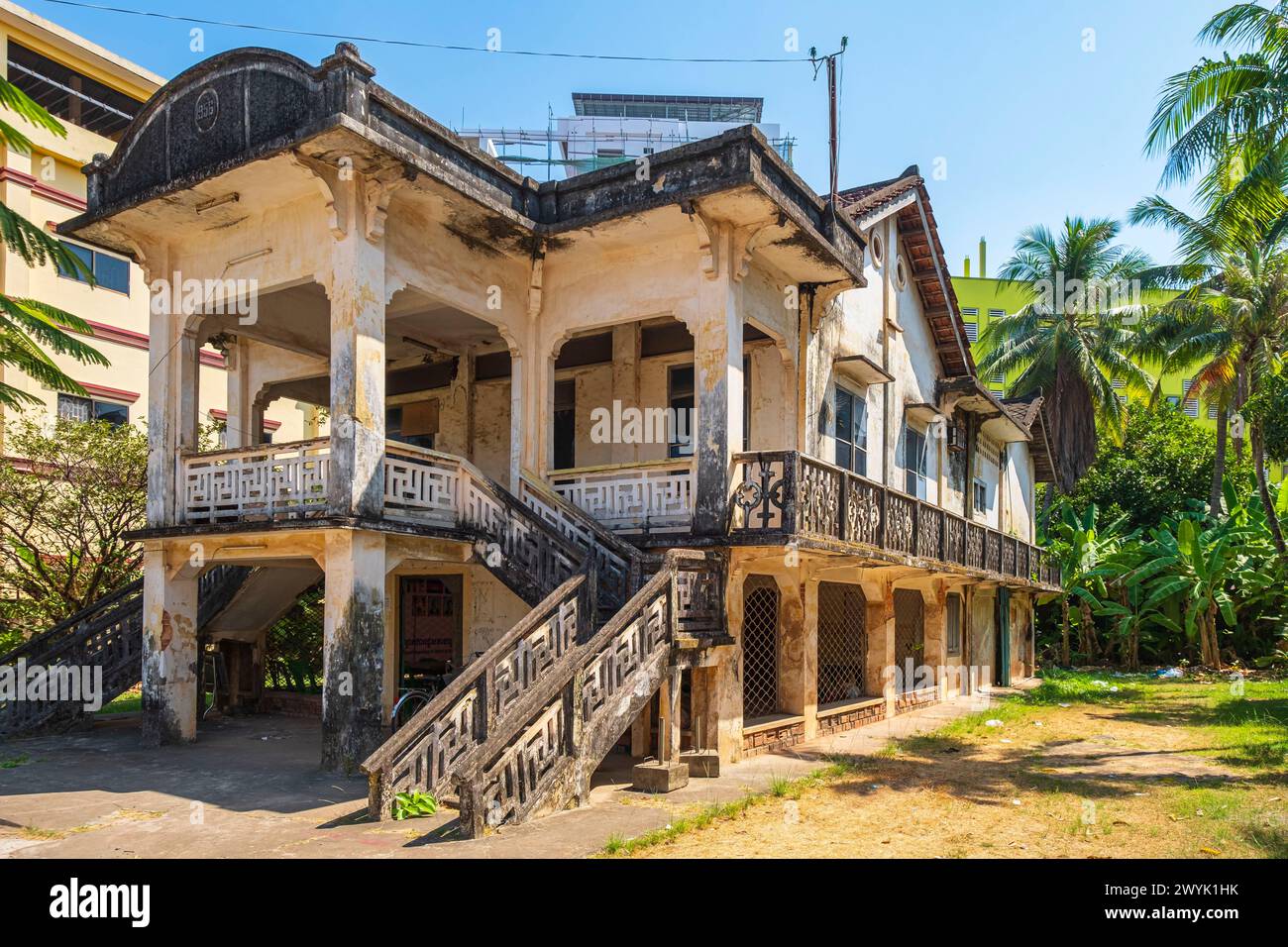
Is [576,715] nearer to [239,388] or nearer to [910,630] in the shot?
[239,388]

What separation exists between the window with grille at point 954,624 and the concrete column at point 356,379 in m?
14.6

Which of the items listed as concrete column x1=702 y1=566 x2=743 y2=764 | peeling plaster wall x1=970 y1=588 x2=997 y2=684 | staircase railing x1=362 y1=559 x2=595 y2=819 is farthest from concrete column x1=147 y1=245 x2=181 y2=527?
peeling plaster wall x1=970 y1=588 x2=997 y2=684

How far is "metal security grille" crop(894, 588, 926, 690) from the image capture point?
19375 millimetres

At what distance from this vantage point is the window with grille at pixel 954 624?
21.7m

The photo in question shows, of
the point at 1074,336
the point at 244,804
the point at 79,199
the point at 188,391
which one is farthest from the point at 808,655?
the point at 1074,336

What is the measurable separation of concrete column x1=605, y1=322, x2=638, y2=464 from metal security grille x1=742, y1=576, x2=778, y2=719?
8.93ft

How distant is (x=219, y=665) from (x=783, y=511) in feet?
33.8

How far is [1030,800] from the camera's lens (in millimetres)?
10148

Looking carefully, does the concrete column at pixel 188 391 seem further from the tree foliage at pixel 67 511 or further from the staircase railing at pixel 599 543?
the tree foliage at pixel 67 511

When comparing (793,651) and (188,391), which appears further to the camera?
(793,651)

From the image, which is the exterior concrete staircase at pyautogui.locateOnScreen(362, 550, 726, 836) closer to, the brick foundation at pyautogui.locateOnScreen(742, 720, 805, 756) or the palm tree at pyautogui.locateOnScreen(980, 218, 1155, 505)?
the brick foundation at pyautogui.locateOnScreen(742, 720, 805, 756)

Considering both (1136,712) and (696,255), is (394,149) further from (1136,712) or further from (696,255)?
(1136,712)

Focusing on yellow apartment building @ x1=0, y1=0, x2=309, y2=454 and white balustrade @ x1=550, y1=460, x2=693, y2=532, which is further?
yellow apartment building @ x1=0, y1=0, x2=309, y2=454

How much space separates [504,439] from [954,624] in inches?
452
